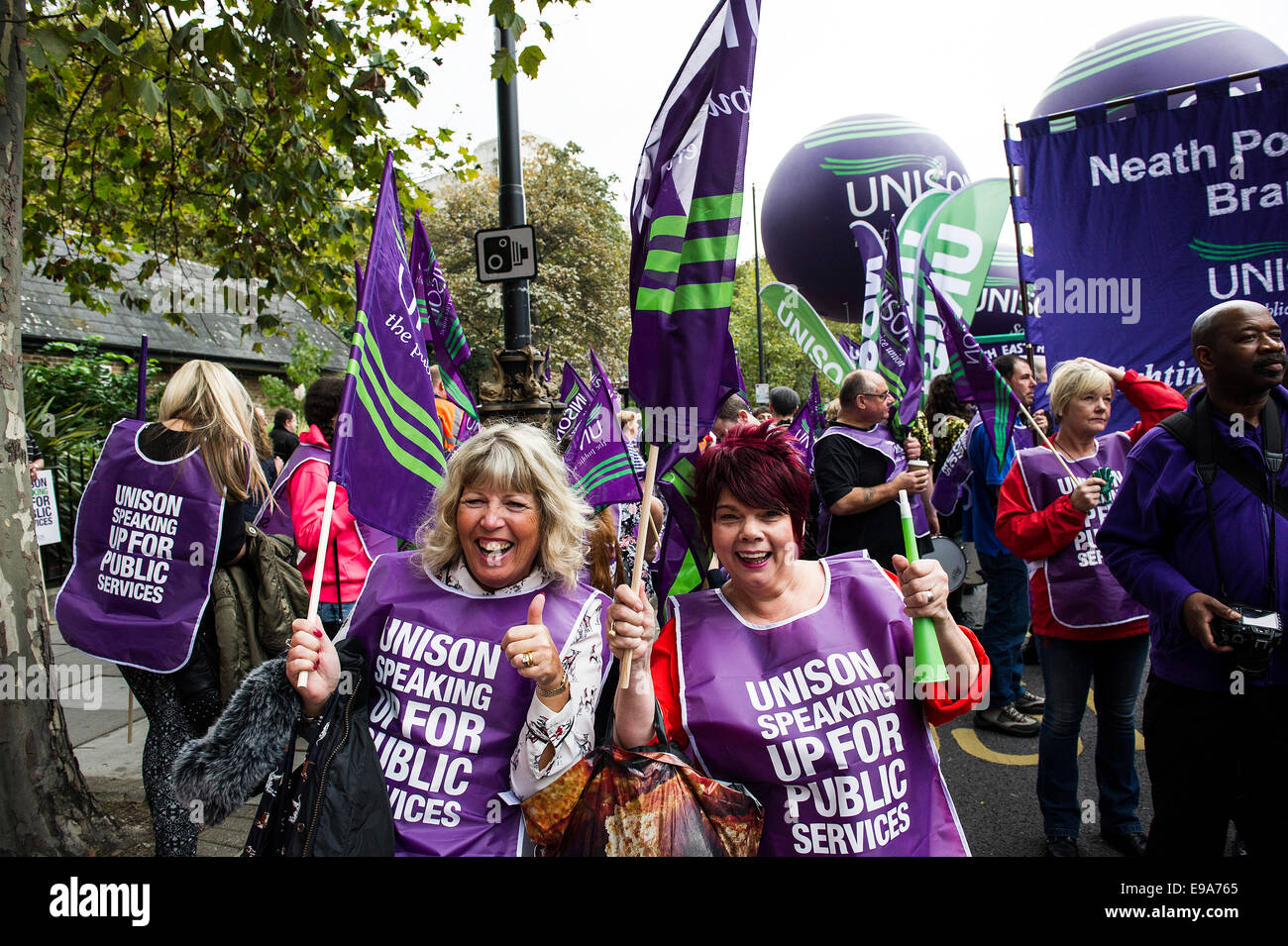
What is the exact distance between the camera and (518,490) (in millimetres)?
2076

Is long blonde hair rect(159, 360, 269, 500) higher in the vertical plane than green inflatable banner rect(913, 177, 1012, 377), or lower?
lower

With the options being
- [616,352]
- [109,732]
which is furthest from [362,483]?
[616,352]

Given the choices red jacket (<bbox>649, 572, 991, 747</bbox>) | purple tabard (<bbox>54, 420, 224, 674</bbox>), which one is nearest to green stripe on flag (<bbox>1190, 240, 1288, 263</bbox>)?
red jacket (<bbox>649, 572, 991, 747</bbox>)

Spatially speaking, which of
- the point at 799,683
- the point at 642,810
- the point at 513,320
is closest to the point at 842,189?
the point at 513,320

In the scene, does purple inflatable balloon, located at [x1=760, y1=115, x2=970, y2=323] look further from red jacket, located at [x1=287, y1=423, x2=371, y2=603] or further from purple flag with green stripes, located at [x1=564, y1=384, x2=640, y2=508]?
red jacket, located at [x1=287, y1=423, x2=371, y2=603]

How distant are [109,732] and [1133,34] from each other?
11870mm

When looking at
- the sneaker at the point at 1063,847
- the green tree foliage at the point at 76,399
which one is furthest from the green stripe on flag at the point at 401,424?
the green tree foliage at the point at 76,399

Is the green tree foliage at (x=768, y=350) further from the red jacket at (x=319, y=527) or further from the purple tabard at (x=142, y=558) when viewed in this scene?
the purple tabard at (x=142, y=558)

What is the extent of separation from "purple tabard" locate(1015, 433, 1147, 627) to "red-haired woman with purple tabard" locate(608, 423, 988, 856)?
4.88 ft

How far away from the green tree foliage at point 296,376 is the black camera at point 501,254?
13.9m

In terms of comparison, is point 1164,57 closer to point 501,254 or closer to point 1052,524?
point 501,254

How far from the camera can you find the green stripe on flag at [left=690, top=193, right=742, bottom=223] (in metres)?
1.73

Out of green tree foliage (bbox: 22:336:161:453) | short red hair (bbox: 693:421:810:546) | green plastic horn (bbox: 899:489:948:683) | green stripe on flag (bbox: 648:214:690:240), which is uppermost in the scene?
green tree foliage (bbox: 22:336:161:453)

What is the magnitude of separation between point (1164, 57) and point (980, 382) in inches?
285
